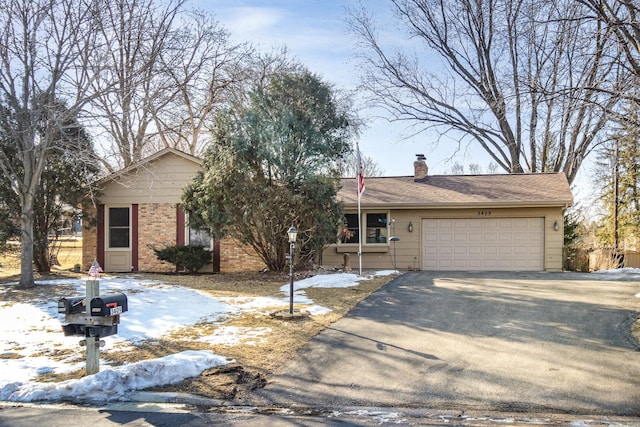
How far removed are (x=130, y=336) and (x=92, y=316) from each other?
239 cm

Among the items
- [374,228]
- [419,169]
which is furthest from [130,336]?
[419,169]

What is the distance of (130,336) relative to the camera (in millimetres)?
7707

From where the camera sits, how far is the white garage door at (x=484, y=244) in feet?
55.2

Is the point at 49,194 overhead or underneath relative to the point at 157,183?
underneath

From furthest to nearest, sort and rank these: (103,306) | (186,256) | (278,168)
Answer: (186,256)
(278,168)
(103,306)

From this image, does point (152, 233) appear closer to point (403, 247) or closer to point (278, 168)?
point (278, 168)

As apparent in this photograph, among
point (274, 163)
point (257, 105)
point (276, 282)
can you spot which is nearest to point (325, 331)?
point (276, 282)

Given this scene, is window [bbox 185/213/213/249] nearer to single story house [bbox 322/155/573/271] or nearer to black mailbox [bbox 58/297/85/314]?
single story house [bbox 322/155/573/271]

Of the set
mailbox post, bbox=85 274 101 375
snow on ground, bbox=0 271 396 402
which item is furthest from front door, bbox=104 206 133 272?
mailbox post, bbox=85 274 101 375

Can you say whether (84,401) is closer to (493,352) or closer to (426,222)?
(493,352)

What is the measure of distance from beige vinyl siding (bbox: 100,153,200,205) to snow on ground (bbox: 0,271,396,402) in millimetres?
4026

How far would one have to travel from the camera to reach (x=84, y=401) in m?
5.13

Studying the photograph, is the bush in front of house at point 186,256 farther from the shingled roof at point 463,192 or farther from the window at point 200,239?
the shingled roof at point 463,192

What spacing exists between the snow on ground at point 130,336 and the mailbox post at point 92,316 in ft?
1.07
